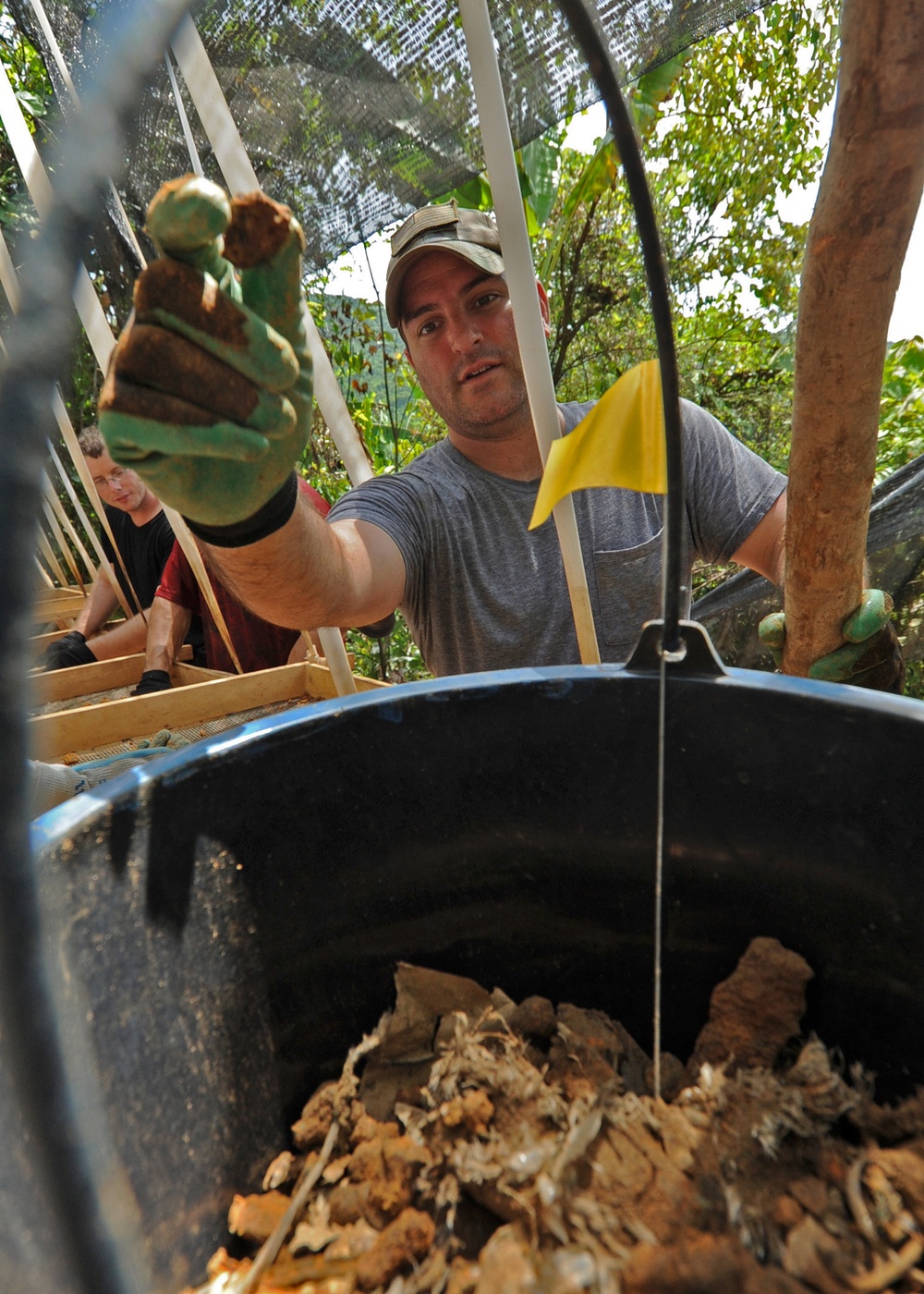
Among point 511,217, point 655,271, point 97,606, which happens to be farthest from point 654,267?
point 97,606

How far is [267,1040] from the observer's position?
62 centimetres

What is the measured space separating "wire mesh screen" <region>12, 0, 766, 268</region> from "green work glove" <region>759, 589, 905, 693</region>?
134cm

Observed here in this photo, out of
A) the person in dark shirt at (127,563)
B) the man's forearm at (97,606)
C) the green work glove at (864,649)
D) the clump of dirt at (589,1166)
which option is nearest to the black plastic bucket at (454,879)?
the clump of dirt at (589,1166)

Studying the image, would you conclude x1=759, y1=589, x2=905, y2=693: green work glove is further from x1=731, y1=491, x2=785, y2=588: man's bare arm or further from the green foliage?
the green foliage

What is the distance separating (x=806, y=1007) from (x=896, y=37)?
2.35 ft

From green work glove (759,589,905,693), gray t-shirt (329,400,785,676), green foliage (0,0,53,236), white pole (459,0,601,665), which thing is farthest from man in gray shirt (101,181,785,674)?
green foliage (0,0,53,236)

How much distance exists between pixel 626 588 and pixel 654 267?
3.11ft

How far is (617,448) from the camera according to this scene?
1.96 feet

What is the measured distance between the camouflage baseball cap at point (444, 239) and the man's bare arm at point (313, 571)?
56cm

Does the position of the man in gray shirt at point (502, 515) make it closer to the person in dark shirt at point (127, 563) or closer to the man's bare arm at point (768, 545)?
the man's bare arm at point (768, 545)

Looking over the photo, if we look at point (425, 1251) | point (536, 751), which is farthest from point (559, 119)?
point (425, 1251)

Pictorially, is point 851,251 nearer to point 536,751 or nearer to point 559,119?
point 536,751

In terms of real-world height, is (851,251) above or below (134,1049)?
above

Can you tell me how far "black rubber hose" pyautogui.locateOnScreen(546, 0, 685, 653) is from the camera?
1.63ft
